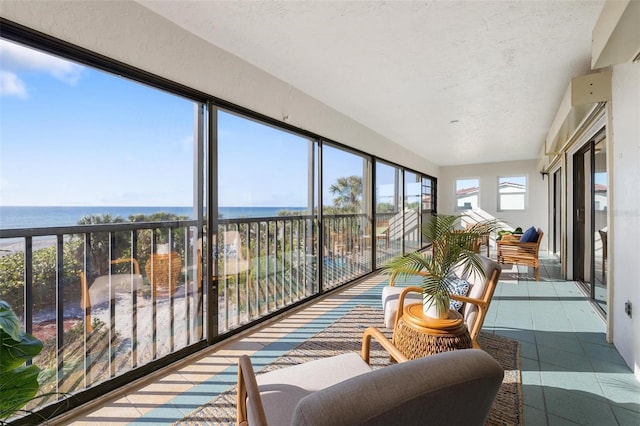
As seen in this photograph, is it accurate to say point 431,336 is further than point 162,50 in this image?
No

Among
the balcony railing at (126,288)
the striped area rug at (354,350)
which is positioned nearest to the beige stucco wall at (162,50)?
the balcony railing at (126,288)

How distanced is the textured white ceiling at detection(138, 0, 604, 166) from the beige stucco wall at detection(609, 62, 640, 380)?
524 mm

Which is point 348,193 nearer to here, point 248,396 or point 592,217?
point 592,217

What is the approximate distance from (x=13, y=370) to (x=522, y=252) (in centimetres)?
580

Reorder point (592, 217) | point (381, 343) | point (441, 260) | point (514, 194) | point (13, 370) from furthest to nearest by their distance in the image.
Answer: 1. point (514, 194)
2. point (592, 217)
3. point (441, 260)
4. point (381, 343)
5. point (13, 370)

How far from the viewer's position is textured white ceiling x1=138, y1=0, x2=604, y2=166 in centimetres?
196

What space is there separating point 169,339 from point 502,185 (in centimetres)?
947

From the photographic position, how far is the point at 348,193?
456cm

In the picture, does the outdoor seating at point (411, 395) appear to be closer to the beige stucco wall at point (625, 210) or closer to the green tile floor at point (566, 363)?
→ the green tile floor at point (566, 363)

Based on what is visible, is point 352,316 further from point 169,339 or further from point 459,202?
point 459,202

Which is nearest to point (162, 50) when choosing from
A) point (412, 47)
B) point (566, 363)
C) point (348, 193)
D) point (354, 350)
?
point (412, 47)

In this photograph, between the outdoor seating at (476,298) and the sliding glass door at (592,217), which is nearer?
the outdoor seating at (476,298)

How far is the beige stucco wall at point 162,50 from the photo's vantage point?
1.56 meters

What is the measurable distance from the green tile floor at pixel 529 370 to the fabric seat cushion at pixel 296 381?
838 millimetres
